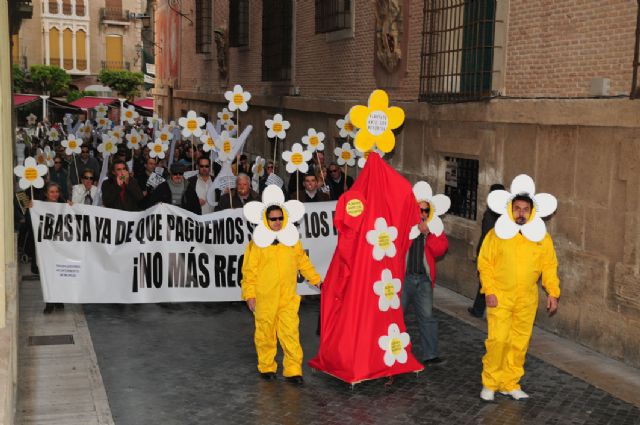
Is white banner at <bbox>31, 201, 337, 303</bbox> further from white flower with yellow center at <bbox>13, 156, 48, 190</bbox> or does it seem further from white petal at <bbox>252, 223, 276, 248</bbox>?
white petal at <bbox>252, 223, 276, 248</bbox>

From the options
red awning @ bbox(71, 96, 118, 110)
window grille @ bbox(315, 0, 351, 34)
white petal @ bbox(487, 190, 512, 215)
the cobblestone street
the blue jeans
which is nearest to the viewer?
the cobblestone street

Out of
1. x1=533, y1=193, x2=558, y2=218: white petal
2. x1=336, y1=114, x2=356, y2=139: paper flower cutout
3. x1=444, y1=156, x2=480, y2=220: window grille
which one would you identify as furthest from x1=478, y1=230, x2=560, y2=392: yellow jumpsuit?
x1=336, y1=114, x2=356, y2=139: paper flower cutout

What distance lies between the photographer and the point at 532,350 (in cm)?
902

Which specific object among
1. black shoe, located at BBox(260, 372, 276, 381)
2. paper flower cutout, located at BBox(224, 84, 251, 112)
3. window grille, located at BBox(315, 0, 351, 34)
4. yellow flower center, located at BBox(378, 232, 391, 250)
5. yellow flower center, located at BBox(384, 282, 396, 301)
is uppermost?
window grille, located at BBox(315, 0, 351, 34)

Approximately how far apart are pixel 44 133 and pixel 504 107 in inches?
824

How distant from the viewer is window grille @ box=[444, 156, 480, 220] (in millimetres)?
12031

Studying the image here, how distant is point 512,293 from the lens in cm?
704

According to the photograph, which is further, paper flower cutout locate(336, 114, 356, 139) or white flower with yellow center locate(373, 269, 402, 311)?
paper flower cutout locate(336, 114, 356, 139)

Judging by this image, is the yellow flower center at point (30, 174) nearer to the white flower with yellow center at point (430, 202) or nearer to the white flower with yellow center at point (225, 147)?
the white flower with yellow center at point (225, 147)

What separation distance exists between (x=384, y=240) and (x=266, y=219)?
1.10m

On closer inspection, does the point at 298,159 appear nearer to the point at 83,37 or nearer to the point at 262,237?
the point at 262,237

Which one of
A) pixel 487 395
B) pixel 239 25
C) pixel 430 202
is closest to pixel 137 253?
pixel 430 202

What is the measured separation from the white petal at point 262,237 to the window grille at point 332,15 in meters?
10.3

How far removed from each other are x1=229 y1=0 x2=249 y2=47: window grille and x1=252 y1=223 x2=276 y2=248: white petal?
18483 millimetres
